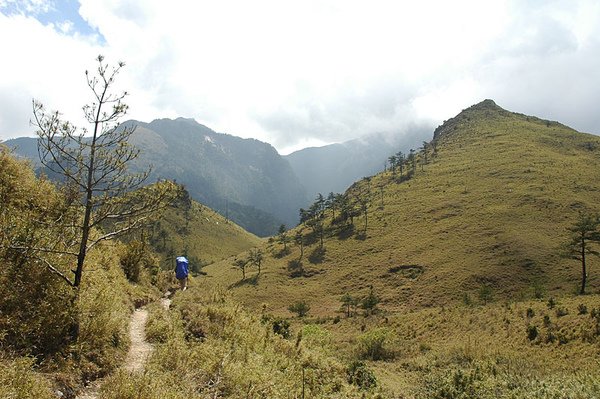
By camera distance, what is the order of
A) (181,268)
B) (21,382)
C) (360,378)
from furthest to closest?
(181,268)
(360,378)
(21,382)

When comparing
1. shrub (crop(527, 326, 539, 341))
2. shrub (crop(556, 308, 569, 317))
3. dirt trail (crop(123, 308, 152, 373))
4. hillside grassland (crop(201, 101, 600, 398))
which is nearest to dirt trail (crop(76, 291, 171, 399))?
dirt trail (crop(123, 308, 152, 373))

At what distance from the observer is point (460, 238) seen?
10150 cm

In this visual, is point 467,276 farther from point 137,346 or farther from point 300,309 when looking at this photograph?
point 137,346

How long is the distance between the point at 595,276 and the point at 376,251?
170 ft

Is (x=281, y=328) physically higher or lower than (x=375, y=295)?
higher

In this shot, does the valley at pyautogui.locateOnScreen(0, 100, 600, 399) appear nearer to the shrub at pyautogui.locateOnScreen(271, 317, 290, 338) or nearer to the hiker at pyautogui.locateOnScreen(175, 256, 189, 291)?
the shrub at pyautogui.locateOnScreen(271, 317, 290, 338)

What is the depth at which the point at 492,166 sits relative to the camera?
146m

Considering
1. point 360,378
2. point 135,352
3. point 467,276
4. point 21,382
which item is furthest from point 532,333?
point 467,276

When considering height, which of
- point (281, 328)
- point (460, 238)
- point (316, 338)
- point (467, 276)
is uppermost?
point (460, 238)

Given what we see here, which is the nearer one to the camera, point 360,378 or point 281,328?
point 360,378

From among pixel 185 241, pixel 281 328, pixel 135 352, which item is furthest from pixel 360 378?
pixel 185 241

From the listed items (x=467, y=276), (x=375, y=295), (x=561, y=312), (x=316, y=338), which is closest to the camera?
(x=316, y=338)

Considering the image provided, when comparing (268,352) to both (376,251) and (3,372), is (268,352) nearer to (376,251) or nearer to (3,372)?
(3,372)

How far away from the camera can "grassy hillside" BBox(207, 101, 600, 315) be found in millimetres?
81000
